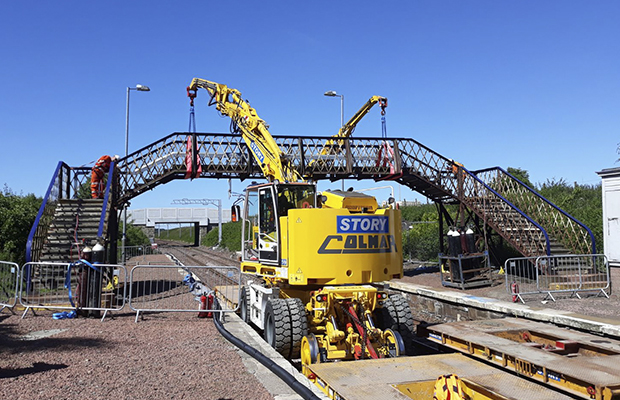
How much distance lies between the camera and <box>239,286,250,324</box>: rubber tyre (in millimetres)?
10877

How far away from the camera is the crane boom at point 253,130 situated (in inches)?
459

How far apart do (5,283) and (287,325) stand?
800 cm

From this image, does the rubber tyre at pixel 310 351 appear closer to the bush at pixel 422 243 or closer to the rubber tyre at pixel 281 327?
the rubber tyre at pixel 281 327

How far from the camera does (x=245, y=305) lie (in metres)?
11.1

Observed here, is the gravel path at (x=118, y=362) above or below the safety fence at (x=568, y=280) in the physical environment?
below

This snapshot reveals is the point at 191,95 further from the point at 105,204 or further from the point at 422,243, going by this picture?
the point at 422,243

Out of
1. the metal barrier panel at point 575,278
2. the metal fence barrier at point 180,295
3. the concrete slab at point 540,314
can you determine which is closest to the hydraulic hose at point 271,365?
the metal fence barrier at point 180,295

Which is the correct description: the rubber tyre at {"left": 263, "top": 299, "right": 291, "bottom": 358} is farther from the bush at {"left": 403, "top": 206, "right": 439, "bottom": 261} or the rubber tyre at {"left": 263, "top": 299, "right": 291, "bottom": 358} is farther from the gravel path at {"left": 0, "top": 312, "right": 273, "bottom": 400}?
the bush at {"left": 403, "top": 206, "right": 439, "bottom": 261}

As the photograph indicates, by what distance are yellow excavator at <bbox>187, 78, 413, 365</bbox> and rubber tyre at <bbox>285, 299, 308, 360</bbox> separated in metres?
0.02

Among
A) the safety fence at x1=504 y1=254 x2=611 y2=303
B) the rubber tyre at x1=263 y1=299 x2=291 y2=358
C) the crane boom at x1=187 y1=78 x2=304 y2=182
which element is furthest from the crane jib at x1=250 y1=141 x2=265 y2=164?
the safety fence at x1=504 y1=254 x2=611 y2=303

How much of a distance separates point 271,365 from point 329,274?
2.06 m

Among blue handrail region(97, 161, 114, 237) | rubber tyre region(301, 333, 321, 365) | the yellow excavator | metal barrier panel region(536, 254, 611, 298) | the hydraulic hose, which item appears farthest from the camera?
blue handrail region(97, 161, 114, 237)

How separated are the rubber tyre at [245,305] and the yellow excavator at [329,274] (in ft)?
4.28

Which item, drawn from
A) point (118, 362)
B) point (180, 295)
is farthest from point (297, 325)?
point (180, 295)
